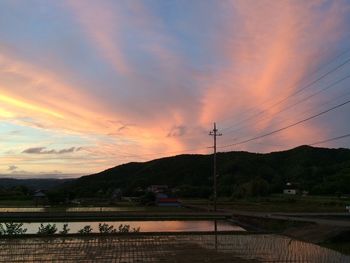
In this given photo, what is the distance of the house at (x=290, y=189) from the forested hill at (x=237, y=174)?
4.28 ft

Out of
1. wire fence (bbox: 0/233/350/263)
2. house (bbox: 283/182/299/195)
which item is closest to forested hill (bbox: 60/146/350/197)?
house (bbox: 283/182/299/195)

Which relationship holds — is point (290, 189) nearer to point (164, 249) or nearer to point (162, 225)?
point (162, 225)

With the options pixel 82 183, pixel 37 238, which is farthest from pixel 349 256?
pixel 82 183

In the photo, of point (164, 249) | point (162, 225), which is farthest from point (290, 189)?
point (164, 249)

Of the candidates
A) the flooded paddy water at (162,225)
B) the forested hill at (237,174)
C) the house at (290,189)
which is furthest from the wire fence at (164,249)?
the house at (290,189)

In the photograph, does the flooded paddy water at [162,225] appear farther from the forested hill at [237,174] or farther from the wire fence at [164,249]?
the forested hill at [237,174]

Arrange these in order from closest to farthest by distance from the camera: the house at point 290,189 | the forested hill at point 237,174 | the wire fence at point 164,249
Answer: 1. the wire fence at point 164,249
2. the forested hill at point 237,174
3. the house at point 290,189

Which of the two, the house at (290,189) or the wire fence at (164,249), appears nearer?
the wire fence at (164,249)

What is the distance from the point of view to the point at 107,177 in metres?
113

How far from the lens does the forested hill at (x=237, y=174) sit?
257 feet

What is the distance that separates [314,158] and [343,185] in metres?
22.6

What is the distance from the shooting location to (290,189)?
270 ft

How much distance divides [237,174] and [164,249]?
255 feet

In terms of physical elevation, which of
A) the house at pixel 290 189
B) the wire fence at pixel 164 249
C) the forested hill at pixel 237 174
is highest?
the forested hill at pixel 237 174
